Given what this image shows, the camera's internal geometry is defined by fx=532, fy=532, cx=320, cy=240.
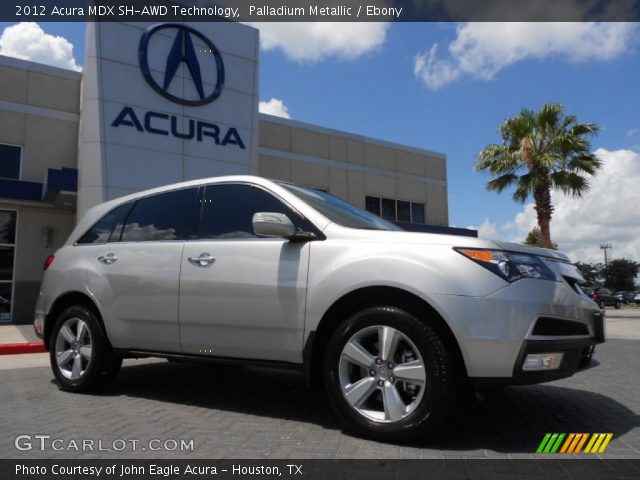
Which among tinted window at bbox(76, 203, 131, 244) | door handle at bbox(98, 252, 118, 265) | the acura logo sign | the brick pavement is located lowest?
the brick pavement

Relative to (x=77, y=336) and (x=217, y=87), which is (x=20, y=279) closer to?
(x=217, y=87)

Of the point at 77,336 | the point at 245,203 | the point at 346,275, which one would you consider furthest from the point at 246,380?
the point at 346,275

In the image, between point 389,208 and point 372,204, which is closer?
point 372,204

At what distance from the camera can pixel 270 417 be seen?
13.0ft

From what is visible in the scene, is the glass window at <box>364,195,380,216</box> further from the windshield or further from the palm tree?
the windshield

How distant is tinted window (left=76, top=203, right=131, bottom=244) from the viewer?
5012mm

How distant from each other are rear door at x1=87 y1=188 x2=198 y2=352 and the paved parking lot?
0.61 m

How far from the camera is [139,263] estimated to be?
4.49 meters

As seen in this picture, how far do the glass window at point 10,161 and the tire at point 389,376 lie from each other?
13988 mm

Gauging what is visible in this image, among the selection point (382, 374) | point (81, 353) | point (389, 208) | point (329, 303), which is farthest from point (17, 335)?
point (389, 208)

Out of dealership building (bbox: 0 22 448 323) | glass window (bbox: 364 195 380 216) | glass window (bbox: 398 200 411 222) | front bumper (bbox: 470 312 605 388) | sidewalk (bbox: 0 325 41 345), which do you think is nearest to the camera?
front bumper (bbox: 470 312 605 388)

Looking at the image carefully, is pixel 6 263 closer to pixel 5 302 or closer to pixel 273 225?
pixel 5 302

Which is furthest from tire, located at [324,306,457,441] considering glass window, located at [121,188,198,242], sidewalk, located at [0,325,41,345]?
sidewalk, located at [0,325,41,345]

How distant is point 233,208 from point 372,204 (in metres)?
17.9
